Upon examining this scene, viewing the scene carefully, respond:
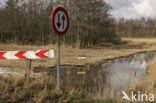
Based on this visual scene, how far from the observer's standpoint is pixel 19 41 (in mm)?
25812

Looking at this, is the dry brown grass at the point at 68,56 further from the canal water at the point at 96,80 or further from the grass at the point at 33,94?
the grass at the point at 33,94

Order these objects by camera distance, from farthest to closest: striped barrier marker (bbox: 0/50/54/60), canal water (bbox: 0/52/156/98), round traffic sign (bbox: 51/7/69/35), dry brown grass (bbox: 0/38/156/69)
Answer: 1. dry brown grass (bbox: 0/38/156/69)
2. canal water (bbox: 0/52/156/98)
3. striped barrier marker (bbox: 0/50/54/60)
4. round traffic sign (bbox: 51/7/69/35)

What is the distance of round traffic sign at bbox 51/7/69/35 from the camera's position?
420 centimetres

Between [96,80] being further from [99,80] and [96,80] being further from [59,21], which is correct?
[59,21]

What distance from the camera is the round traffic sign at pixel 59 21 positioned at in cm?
420

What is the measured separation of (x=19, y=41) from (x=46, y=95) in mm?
24016

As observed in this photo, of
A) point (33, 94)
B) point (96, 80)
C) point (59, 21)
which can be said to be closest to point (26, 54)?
point (33, 94)

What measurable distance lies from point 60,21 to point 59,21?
39 mm

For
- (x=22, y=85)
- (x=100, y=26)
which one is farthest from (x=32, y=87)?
(x=100, y=26)

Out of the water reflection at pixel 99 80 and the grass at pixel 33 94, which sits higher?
the grass at pixel 33 94

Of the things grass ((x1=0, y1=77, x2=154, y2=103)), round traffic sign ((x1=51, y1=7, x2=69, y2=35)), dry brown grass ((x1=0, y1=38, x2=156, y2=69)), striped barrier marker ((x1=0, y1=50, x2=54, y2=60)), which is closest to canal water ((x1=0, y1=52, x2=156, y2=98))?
grass ((x1=0, y1=77, x2=154, y2=103))

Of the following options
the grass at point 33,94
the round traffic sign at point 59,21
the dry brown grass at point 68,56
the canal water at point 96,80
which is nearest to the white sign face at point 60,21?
the round traffic sign at point 59,21

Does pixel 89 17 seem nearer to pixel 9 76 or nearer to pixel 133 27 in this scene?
pixel 9 76

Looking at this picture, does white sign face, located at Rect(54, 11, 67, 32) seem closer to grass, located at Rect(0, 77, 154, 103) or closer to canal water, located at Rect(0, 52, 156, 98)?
grass, located at Rect(0, 77, 154, 103)
